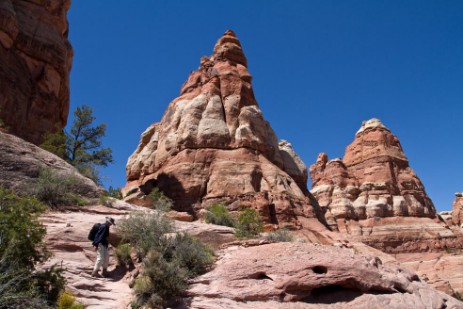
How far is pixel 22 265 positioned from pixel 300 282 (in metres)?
6.23

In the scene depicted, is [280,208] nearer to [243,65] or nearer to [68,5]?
[243,65]

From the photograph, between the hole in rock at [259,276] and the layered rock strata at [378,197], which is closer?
the hole in rock at [259,276]

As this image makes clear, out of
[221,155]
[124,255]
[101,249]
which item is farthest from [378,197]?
[101,249]

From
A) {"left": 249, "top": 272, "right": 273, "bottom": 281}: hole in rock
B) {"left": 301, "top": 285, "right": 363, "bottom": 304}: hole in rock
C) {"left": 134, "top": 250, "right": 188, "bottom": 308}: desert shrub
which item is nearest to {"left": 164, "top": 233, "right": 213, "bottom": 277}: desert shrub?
{"left": 134, "top": 250, "right": 188, "bottom": 308}: desert shrub

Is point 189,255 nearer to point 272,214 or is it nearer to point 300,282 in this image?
point 300,282

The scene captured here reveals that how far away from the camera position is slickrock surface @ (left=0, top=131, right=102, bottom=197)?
49.4 ft

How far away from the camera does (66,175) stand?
16812 millimetres

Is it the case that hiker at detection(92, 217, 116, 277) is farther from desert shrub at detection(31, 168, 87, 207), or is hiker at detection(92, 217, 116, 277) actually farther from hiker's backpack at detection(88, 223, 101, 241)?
desert shrub at detection(31, 168, 87, 207)

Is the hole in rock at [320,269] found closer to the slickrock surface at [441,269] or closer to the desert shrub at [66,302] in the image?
the desert shrub at [66,302]

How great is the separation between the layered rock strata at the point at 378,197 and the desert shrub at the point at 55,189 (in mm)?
52181

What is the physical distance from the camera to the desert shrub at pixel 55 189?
14211 millimetres

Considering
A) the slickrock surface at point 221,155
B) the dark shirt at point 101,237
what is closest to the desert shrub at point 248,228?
the dark shirt at point 101,237

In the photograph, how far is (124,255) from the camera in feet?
37.4

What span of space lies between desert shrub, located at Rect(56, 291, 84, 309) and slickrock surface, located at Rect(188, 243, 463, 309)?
8.31 feet
